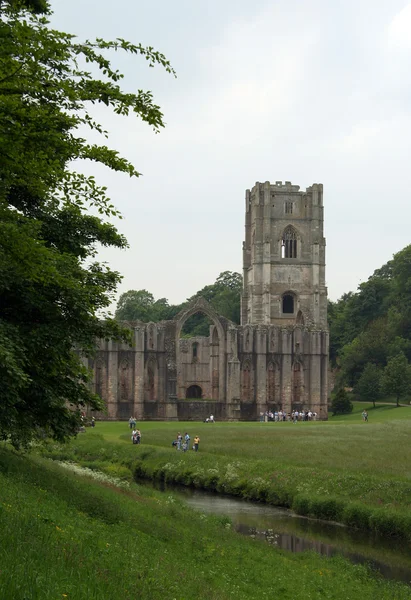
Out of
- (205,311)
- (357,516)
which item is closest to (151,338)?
(205,311)

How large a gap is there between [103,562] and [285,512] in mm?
21419

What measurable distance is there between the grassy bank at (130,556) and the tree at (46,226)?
214 cm

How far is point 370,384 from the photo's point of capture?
89.2 metres

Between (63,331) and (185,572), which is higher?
(63,331)

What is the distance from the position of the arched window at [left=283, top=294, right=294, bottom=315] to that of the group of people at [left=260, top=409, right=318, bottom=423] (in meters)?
27.1

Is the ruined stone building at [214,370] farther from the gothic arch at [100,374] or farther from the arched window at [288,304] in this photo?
the arched window at [288,304]

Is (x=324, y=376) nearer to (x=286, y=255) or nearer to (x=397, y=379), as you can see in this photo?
(x=397, y=379)

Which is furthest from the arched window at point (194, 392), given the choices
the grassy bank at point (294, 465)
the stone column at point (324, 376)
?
the grassy bank at point (294, 465)

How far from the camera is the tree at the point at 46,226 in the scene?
13008 millimetres

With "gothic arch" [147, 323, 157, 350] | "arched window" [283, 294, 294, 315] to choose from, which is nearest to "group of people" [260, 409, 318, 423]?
"gothic arch" [147, 323, 157, 350]

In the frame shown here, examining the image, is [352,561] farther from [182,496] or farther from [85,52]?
[85,52]

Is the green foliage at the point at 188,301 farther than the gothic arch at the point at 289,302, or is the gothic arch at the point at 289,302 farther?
the green foliage at the point at 188,301

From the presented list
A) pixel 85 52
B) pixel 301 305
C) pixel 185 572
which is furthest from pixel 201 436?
pixel 301 305

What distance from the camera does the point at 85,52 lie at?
550 inches
